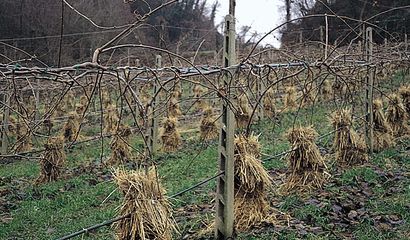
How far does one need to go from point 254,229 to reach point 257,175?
44cm

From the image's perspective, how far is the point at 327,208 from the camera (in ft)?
13.3

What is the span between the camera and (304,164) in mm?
4715

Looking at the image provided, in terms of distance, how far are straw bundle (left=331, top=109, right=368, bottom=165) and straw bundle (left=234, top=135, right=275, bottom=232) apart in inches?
92.4

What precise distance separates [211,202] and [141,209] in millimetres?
2094

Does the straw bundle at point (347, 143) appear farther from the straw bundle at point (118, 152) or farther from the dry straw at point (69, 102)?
the dry straw at point (69, 102)

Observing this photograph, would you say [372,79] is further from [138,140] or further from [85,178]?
[138,140]

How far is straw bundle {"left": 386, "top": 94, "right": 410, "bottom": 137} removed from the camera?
294 inches

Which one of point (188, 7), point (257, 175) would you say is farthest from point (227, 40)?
point (188, 7)

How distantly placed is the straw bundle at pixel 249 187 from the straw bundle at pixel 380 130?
11.6ft

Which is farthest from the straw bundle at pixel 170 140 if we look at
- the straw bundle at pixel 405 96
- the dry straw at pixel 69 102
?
the dry straw at pixel 69 102

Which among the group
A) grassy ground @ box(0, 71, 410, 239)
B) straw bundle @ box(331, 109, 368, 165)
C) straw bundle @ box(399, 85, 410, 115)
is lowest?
grassy ground @ box(0, 71, 410, 239)

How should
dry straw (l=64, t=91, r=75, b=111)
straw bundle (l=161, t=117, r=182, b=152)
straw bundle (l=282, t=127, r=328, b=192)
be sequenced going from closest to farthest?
straw bundle (l=282, t=127, r=328, b=192), straw bundle (l=161, t=117, r=182, b=152), dry straw (l=64, t=91, r=75, b=111)

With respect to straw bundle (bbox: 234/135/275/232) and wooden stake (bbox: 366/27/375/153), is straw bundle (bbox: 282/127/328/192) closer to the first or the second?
straw bundle (bbox: 234/135/275/232)

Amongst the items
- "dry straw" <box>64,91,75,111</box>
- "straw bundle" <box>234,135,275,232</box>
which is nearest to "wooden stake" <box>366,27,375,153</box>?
"straw bundle" <box>234,135,275,232</box>
